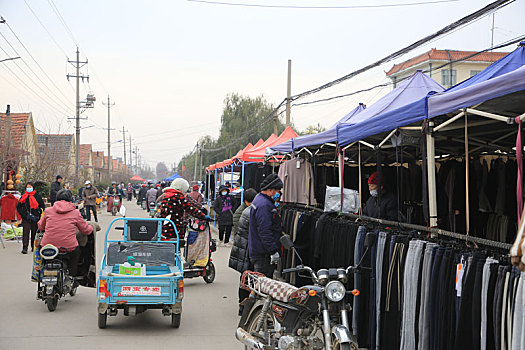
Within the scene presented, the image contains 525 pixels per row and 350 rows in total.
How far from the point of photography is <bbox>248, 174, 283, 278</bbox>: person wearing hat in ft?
27.1

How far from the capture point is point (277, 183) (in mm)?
8305

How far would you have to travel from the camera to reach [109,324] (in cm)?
846

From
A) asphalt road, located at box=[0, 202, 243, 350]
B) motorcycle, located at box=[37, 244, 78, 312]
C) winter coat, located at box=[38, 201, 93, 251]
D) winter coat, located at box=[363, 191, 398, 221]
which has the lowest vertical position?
asphalt road, located at box=[0, 202, 243, 350]

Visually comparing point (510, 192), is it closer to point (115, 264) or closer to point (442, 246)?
point (442, 246)

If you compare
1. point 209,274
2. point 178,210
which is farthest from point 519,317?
point 209,274

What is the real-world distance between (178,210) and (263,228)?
310 cm

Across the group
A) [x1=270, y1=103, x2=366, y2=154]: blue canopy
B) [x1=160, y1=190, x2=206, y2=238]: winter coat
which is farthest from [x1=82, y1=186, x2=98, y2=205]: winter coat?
[x1=160, y1=190, x2=206, y2=238]: winter coat

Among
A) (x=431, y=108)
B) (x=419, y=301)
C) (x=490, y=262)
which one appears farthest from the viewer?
(x=431, y=108)

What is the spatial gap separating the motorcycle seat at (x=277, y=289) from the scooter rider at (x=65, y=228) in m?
4.36

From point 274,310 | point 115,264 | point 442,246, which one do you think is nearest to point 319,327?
point 274,310

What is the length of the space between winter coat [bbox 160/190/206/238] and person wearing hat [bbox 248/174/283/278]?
104 inches

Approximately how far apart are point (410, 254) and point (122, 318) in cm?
491

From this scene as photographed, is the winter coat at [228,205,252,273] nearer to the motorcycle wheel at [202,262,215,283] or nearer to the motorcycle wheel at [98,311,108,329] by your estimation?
the motorcycle wheel at [98,311,108,329]

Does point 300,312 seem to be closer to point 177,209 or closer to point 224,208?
point 177,209
